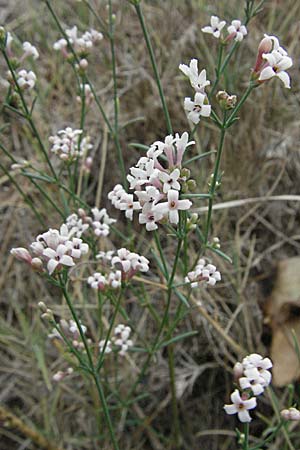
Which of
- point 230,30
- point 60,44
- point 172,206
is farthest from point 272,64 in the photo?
point 60,44

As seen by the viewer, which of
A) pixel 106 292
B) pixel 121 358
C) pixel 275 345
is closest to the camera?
pixel 106 292

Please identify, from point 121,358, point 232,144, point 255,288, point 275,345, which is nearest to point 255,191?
point 232,144

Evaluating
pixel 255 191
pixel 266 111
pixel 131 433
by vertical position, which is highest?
pixel 266 111

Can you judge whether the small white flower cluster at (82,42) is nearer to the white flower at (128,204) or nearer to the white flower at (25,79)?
the white flower at (25,79)

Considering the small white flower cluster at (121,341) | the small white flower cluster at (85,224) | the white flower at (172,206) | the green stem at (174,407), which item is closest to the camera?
the white flower at (172,206)

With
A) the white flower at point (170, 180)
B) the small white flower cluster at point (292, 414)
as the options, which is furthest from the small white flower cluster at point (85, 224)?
the small white flower cluster at point (292, 414)

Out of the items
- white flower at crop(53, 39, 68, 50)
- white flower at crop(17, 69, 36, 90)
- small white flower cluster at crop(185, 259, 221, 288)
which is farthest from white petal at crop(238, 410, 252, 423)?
white flower at crop(53, 39, 68, 50)

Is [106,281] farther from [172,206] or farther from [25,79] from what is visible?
[25,79]

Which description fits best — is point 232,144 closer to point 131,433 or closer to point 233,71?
point 233,71
